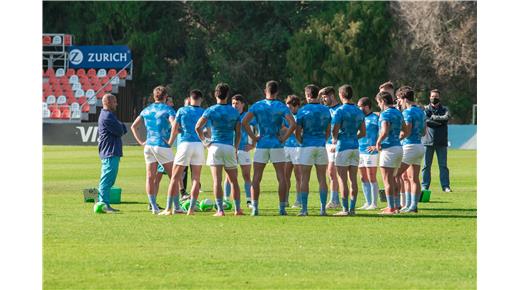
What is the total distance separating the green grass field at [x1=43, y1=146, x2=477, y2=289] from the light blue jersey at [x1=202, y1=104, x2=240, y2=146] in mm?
1255

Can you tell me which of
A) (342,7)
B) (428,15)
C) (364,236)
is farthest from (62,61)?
(364,236)

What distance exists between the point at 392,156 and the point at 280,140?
6.15 ft

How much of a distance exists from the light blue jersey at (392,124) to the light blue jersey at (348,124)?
0.35m

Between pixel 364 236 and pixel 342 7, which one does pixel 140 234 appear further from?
pixel 342 7

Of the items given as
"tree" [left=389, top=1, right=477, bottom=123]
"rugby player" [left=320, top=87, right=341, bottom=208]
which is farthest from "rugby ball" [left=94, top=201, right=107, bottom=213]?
"tree" [left=389, top=1, right=477, bottom=123]

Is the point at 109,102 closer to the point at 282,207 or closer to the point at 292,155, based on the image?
the point at 292,155

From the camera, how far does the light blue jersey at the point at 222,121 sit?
18766 mm

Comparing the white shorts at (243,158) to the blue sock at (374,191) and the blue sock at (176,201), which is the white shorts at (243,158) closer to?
the blue sock at (176,201)

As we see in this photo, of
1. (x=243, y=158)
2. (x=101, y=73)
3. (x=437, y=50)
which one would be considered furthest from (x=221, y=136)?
(x=437, y=50)

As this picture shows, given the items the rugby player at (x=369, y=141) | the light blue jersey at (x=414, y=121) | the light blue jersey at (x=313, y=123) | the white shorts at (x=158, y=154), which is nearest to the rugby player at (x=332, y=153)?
the rugby player at (x=369, y=141)

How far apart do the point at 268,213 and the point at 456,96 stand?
43125 millimetres

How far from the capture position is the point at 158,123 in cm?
1933

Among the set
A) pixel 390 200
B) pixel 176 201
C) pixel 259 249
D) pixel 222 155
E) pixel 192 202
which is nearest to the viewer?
pixel 259 249

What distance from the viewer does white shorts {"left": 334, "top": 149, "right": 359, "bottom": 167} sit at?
63.1 ft
